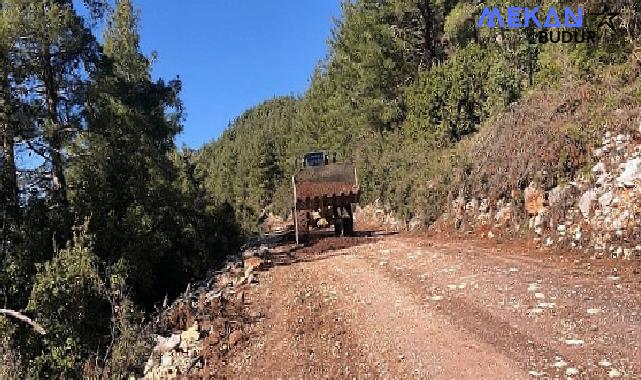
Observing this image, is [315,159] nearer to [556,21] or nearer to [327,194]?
[327,194]

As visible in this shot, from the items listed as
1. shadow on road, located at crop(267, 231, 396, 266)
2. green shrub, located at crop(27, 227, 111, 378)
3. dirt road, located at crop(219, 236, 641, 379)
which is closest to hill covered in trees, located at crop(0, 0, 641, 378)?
green shrub, located at crop(27, 227, 111, 378)

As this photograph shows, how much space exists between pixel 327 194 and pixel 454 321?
945 centimetres

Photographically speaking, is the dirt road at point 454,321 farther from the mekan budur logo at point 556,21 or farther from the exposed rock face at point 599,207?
the mekan budur logo at point 556,21

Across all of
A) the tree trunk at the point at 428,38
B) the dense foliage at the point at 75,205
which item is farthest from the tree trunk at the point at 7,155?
the tree trunk at the point at 428,38

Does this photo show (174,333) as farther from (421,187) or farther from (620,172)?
(421,187)

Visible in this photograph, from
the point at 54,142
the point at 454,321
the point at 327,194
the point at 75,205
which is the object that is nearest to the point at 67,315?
the point at 75,205

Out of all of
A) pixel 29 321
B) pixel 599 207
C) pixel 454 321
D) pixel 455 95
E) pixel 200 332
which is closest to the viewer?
pixel 29 321

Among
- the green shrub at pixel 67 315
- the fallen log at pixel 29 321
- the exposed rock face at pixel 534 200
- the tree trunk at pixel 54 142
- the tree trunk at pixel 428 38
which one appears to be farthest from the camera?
the tree trunk at pixel 428 38

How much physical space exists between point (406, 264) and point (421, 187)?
7.54 meters

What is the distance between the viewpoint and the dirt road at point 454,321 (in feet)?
→ 17.4

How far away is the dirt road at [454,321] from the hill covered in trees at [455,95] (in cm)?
345

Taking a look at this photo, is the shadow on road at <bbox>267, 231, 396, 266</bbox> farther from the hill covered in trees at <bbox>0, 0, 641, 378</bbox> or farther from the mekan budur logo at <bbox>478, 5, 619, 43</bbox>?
the mekan budur logo at <bbox>478, 5, 619, 43</bbox>

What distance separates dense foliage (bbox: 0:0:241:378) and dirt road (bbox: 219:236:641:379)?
9.52ft

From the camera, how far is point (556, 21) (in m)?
13.3
